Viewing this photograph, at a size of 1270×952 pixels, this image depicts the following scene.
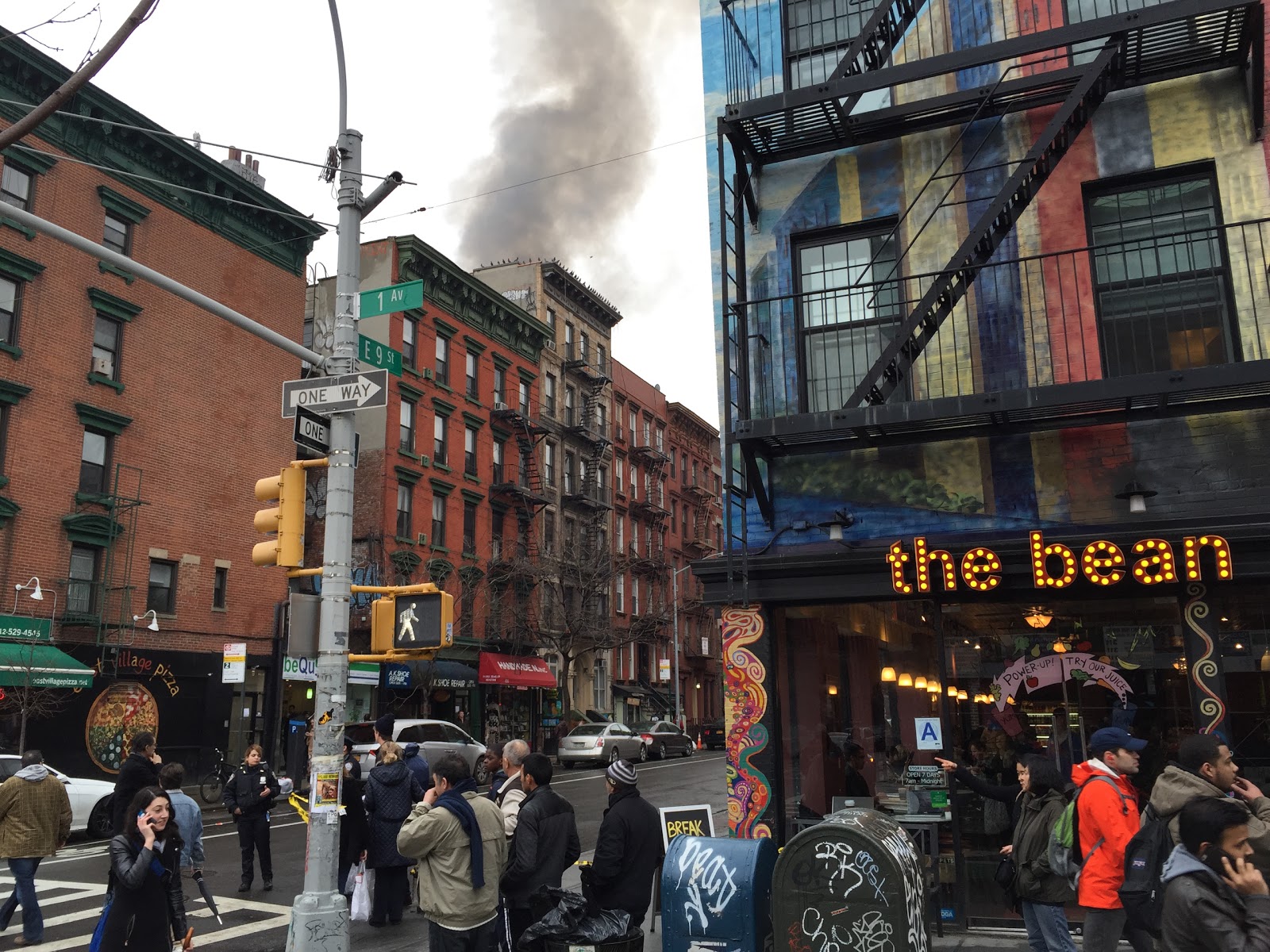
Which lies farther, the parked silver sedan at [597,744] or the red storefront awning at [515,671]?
the red storefront awning at [515,671]

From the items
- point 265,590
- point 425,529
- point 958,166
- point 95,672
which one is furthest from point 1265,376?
point 425,529

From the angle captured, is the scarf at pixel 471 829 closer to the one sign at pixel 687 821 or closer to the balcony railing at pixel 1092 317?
the one sign at pixel 687 821

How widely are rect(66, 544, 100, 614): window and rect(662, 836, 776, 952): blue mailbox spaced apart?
74.9 ft

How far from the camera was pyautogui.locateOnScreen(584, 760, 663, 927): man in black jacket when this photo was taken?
7062 mm

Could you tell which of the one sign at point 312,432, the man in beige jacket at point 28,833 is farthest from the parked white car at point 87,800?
the one sign at point 312,432

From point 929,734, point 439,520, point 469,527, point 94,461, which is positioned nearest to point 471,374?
point 469,527

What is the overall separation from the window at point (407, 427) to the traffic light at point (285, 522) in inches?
1135

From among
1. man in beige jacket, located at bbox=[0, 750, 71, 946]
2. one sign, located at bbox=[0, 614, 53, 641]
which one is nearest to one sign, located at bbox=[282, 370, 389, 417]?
man in beige jacket, located at bbox=[0, 750, 71, 946]

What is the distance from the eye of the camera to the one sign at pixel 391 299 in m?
9.60

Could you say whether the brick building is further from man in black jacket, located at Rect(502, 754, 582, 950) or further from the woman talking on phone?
man in black jacket, located at Rect(502, 754, 582, 950)

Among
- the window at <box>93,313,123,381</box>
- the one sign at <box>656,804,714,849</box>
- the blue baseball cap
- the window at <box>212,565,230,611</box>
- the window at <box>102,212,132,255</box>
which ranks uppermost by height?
the window at <box>102,212,132,255</box>

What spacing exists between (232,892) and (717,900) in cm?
802

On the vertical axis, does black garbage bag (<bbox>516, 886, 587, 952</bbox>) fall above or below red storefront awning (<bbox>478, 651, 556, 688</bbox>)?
below

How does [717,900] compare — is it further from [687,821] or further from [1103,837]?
[687,821]
